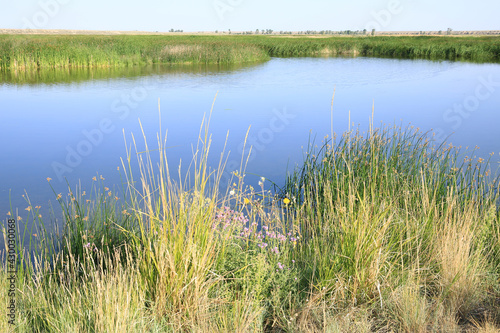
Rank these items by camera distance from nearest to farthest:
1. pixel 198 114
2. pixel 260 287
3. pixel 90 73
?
1. pixel 260 287
2. pixel 198 114
3. pixel 90 73

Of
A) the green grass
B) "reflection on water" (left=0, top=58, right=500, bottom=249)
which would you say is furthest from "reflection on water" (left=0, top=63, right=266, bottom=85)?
the green grass

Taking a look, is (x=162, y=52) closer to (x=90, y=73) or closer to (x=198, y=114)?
(x=90, y=73)

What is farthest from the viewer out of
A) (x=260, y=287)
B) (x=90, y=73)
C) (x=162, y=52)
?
(x=162, y=52)

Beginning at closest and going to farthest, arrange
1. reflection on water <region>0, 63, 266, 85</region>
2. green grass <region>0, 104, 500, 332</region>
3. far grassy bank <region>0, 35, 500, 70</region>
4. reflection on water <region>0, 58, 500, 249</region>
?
green grass <region>0, 104, 500, 332</region>, reflection on water <region>0, 58, 500, 249</region>, reflection on water <region>0, 63, 266, 85</region>, far grassy bank <region>0, 35, 500, 70</region>

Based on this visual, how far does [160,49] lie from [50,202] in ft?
57.4

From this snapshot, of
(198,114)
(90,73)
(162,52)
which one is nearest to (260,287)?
(198,114)

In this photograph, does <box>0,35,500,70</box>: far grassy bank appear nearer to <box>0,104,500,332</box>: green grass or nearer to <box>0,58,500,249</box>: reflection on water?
<box>0,58,500,249</box>: reflection on water

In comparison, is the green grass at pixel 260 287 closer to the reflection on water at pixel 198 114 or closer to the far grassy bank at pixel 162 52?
the reflection on water at pixel 198 114

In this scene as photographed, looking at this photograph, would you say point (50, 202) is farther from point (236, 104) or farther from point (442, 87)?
point (442, 87)

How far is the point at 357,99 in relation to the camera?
11164mm

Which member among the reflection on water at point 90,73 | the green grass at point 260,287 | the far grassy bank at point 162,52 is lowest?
the green grass at point 260,287

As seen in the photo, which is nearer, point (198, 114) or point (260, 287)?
point (260, 287)

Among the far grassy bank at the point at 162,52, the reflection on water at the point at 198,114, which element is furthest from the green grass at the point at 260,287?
the far grassy bank at the point at 162,52

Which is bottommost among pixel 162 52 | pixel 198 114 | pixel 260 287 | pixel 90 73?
pixel 260 287
